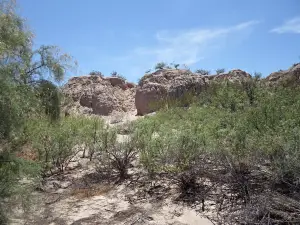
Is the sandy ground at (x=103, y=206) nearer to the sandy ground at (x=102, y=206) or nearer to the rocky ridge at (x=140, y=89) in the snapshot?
the sandy ground at (x=102, y=206)

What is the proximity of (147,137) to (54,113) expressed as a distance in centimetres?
332

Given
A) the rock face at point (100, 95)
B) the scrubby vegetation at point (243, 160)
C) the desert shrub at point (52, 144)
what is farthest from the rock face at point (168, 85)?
the scrubby vegetation at point (243, 160)

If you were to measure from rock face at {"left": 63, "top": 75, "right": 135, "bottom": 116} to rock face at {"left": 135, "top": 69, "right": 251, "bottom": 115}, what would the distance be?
6.46 feet

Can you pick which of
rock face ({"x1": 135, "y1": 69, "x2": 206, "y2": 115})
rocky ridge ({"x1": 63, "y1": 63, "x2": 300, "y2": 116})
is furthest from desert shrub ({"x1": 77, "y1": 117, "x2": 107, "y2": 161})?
rock face ({"x1": 135, "y1": 69, "x2": 206, "y2": 115})

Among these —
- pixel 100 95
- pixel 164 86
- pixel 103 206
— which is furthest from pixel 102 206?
pixel 100 95

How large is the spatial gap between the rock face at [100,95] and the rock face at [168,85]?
6.46ft

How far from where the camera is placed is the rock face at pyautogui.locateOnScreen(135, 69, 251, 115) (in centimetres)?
2200

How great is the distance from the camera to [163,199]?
7250mm

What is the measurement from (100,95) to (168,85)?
15.2 ft

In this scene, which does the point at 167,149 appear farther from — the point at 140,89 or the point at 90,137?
the point at 140,89

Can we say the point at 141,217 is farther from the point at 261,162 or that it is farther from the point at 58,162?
the point at 58,162

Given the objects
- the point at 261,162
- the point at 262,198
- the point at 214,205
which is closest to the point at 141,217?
the point at 214,205

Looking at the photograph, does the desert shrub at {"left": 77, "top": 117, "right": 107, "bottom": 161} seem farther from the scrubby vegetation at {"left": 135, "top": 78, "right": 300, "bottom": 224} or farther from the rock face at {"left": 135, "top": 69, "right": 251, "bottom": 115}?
the rock face at {"left": 135, "top": 69, "right": 251, "bottom": 115}

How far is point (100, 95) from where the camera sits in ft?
79.1
